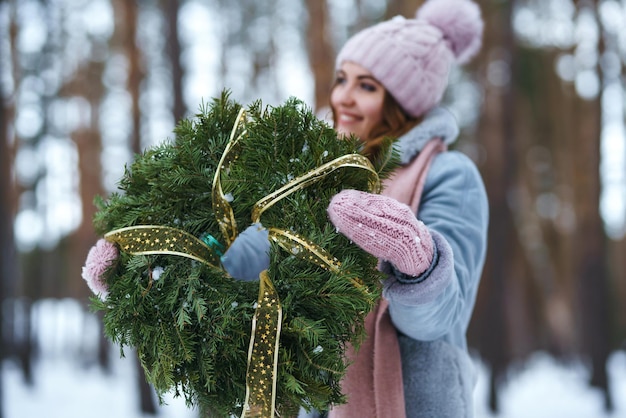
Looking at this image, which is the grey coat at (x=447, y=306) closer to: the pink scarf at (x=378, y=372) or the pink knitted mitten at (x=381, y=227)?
the pink scarf at (x=378, y=372)

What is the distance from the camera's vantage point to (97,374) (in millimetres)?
15805

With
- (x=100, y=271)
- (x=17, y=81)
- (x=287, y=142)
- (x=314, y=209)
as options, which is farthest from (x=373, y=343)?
(x=17, y=81)

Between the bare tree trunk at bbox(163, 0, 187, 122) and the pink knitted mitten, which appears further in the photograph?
the bare tree trunk at bbox(163, 0, 187, 122)

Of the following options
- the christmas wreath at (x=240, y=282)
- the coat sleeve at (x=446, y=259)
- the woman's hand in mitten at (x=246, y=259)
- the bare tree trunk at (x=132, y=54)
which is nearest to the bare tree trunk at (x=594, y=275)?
the bare tree trunk at (x=132, y=54)

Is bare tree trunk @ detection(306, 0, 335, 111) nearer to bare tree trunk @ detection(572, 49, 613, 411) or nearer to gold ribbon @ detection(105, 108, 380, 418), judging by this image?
bare tree trunk @ detection(572, 49, 613, 411)

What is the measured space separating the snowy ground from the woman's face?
5978 millimetres

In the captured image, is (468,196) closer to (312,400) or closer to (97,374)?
(312,400)

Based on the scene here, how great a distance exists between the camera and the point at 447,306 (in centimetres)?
146

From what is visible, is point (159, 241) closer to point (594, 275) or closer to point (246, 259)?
point (246, 259)

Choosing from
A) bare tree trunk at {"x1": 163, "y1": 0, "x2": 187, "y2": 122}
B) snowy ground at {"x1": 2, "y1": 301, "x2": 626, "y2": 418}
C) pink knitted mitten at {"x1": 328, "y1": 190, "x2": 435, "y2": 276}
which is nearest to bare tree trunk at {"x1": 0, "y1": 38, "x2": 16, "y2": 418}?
snowy ground at {"x1": 2, "y1": 301, "x2": 626, "y2": 418}

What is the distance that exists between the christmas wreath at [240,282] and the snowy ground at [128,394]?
20.5 ft

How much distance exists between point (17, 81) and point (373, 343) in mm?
13433

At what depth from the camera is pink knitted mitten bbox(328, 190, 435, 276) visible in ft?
4.00

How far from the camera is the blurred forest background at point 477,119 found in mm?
9469
